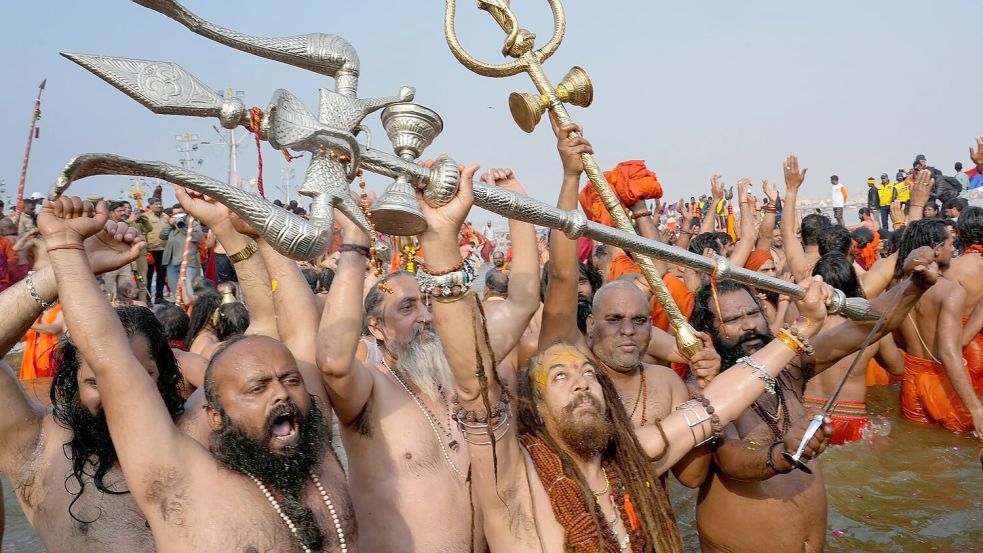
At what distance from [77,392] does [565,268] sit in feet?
6.55

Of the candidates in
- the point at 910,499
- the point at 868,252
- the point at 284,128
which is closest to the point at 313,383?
the point at 284,128

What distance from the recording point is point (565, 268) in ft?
11.0

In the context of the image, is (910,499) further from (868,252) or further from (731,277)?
(868,252)

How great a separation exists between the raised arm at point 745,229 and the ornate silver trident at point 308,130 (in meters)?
4.38

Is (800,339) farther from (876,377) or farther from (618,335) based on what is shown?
(876,377)

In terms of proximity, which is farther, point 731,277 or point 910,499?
point 910,499

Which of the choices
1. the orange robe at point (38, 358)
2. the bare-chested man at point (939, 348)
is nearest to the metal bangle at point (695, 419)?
the bare-chested man at point (939, 348)

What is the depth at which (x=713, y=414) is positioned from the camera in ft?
10.0

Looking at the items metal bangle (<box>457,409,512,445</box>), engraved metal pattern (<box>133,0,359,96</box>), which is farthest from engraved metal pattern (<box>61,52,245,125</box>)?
metal bangle (<box>457,409,512,445</box>)

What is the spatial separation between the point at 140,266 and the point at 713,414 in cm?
1186

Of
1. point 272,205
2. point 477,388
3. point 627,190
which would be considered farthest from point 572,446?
point 627,190

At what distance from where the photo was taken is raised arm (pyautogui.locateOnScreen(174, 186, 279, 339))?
3068 millimetres

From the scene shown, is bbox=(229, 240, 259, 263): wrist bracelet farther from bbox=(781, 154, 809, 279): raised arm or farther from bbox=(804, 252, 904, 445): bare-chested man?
bbox=(781, 154, 809, 279): raised arm

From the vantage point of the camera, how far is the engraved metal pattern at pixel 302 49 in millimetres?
1787
